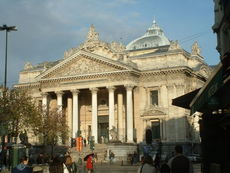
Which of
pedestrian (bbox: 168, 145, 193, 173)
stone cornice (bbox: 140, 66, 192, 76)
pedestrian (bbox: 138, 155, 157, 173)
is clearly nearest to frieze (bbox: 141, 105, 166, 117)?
stone cornice (bbox: 140, 66, 192, 76)

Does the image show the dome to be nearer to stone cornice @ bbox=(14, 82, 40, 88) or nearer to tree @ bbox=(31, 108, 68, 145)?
stone cornice @ bbox=(14, 82, 40, 88)

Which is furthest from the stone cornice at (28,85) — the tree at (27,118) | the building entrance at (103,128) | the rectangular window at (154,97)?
the rectangular window at (154,97)

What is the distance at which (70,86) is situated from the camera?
215 ft

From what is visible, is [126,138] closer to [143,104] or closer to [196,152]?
A: [143,104]

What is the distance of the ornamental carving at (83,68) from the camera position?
6334 cm

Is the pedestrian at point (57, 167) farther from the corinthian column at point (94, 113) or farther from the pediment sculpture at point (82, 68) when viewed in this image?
the pediment sculpture at point (82, 68)

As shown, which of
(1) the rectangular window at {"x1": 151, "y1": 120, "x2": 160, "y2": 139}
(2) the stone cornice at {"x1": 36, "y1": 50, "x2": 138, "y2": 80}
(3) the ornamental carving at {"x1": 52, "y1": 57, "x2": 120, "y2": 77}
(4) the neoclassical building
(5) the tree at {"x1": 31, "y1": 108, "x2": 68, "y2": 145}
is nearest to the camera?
(5) the tree at {"x1": 31, "y1": 108, "x2": 68, "y2": 145}

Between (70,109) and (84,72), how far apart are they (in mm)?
7487

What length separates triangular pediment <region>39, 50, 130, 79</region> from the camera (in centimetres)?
6250

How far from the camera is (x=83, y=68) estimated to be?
213 feet

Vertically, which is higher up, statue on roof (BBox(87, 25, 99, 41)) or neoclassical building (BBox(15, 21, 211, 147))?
statue on roof (BBox(87, 25, 99, 41))

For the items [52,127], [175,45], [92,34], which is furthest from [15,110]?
[175,45]

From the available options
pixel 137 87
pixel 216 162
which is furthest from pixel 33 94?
pixel 216 162

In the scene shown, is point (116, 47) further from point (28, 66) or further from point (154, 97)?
point (28, 66)
